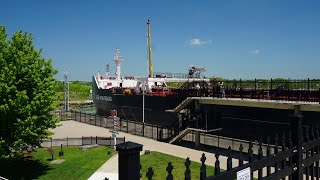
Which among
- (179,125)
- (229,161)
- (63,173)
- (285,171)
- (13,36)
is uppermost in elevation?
(13,36)

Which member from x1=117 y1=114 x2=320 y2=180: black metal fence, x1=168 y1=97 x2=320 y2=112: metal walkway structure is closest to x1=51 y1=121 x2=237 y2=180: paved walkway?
x1=168 y1=97 x2=320 y2=112: metal walkway structure

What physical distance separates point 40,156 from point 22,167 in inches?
110

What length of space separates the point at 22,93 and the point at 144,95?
1830 cm

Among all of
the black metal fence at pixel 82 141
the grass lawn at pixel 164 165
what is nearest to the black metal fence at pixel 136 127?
the black metal fence at pixel 82 141

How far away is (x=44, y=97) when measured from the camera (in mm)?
17281

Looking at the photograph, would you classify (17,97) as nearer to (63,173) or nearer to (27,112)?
(27,112)

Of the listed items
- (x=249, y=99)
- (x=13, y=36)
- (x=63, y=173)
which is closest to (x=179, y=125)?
(x=249, y=99)

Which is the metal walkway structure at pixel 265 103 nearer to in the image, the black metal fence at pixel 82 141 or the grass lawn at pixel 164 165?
the grass lawn at pixel 164 165

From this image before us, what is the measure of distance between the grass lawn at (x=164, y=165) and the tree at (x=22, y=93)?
254 inches

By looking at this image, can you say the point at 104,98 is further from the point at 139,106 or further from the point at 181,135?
the point at 181,135

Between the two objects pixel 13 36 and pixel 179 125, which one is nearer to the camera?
pixel 13 36

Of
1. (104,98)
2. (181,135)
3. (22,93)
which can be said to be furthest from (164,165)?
(104,98)

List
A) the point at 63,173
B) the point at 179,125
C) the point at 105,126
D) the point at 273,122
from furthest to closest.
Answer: the point at 105,126 < the point at 179,125 < the point at 273,122 < the point at 63,173

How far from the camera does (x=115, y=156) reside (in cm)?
2220
